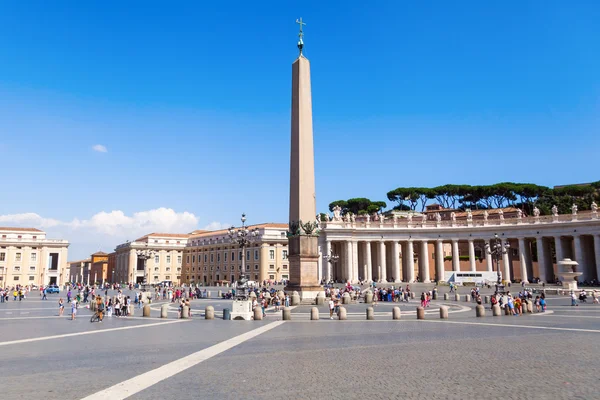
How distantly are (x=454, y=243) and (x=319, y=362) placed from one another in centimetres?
6137

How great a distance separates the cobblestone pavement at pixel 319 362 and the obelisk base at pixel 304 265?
1096cm

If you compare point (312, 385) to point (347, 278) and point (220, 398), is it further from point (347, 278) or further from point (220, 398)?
point (347, 278)

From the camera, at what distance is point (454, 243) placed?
67250 mm

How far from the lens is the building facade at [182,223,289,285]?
269 feet

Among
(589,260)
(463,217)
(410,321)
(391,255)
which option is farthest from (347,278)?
(410,321)

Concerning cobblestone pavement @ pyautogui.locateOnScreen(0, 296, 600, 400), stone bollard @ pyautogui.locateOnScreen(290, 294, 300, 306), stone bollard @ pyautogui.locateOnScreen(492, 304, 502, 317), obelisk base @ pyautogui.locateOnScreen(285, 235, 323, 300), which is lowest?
cobblestone pavement @ pyautogui.locateOnScreen(0, 296, 600, 400)

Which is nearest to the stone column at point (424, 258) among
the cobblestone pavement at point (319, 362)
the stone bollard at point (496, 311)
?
the stone bollard at point (496, 311)

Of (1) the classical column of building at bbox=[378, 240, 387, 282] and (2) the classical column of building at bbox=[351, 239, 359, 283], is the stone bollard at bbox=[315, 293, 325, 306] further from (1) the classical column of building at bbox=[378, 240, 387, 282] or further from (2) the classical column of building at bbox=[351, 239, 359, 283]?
(1) the classical column of building at bbox=[378, 240, 387, 282]

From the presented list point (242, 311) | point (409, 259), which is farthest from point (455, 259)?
point (242, 311)

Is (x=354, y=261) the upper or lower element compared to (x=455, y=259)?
lower

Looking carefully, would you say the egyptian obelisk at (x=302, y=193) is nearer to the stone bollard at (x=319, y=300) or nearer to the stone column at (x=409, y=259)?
the stone bollard at (x=319, y=300)

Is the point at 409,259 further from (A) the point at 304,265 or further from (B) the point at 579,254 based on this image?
(A) the point at 304,265

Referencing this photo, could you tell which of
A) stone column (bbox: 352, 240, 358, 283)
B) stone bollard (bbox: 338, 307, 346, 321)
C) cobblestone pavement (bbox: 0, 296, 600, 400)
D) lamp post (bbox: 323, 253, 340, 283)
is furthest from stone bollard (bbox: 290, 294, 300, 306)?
stone column (bbox: 352, 240, 358, 283)

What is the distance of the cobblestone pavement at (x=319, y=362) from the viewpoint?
7.47m
